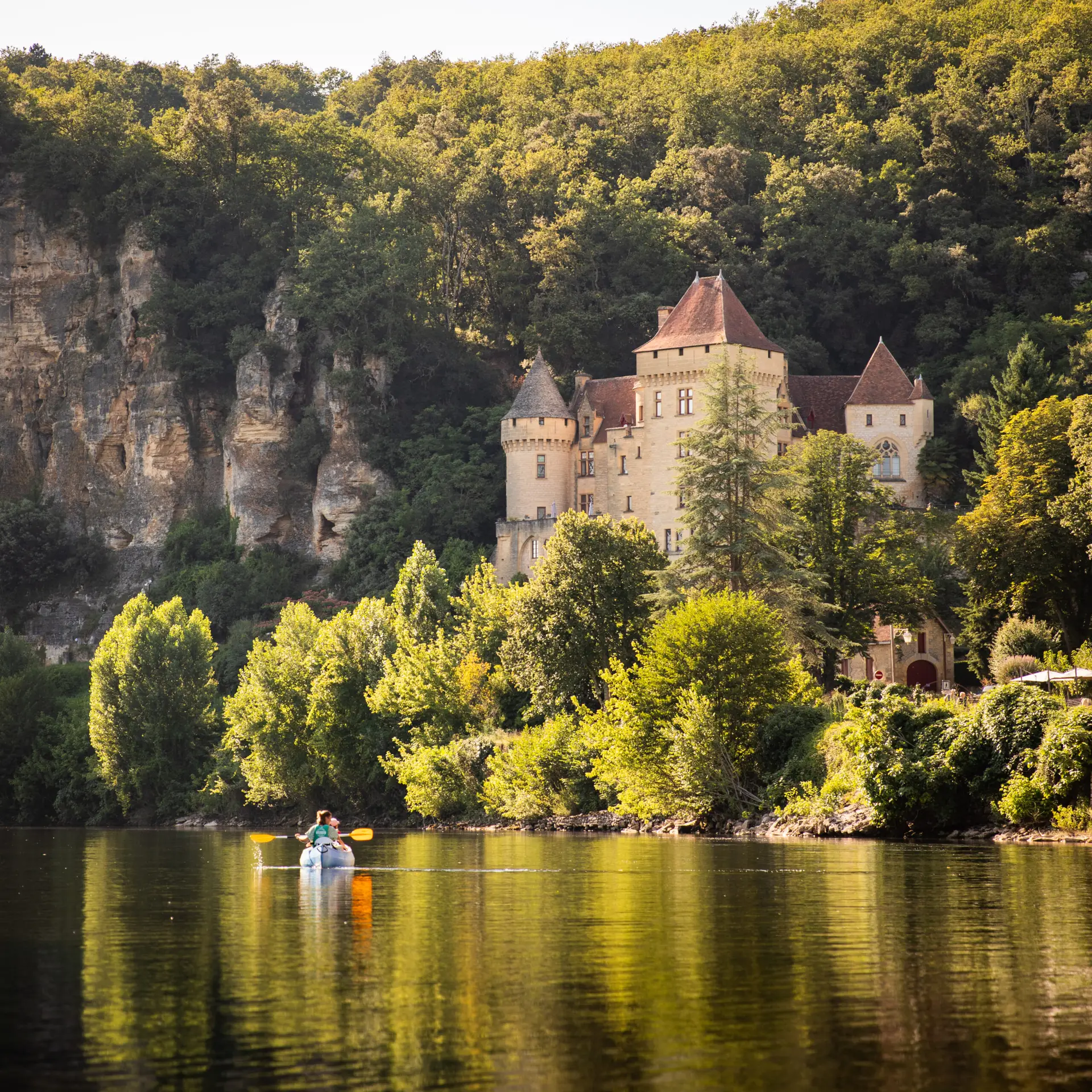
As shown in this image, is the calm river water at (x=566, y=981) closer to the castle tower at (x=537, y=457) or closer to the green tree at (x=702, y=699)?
the green tree at (x=702, y=699)

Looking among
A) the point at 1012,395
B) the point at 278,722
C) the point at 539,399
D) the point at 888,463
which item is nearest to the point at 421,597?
the point at 278,722

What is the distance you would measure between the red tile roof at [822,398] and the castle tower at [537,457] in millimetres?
12336

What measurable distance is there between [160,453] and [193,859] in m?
67.4

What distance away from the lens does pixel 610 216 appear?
107 m

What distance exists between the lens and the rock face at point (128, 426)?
357ft

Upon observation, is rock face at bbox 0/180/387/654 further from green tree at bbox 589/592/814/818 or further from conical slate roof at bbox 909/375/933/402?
green tree at bbox 589/592/814/818

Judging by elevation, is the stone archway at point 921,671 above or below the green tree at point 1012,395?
below

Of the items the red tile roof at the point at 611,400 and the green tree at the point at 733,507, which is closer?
the green tree at the point at 733,507

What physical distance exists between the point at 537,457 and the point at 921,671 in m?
25.5

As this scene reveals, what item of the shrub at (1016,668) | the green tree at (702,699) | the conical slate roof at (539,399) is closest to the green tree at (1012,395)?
the shrub at (1016,668)

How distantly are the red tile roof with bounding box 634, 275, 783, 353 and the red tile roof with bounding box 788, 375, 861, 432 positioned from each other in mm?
2541

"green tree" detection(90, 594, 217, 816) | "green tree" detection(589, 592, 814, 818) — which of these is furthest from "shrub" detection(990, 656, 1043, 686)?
"green tree" detection(90, 594, 217, 816)

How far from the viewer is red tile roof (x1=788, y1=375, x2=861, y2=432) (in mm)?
96125

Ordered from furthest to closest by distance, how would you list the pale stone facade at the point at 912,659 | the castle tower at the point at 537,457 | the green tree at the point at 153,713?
the castle tower at the point at 537,457 → the green tree at the point at 153,713 → the pale stone facade at the point at 912,659
